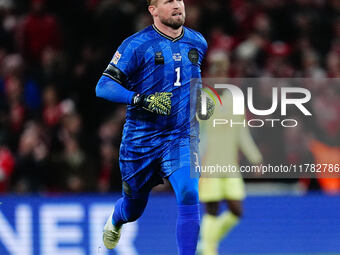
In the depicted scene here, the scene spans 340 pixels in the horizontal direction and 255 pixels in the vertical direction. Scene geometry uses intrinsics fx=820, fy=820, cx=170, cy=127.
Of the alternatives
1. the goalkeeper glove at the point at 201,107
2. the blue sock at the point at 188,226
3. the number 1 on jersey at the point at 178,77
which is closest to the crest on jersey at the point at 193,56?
the number 1 on jersey at the point at 178,77

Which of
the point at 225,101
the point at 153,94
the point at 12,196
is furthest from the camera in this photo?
the point at 12,196

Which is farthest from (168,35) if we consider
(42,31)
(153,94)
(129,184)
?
(42,31)

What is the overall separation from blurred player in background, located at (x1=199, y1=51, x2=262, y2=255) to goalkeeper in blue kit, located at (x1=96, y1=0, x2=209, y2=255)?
2.79 m

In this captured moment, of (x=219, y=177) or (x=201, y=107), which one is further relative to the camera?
(x=219, y=177)

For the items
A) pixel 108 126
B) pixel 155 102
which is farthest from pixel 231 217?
pixel 155 102

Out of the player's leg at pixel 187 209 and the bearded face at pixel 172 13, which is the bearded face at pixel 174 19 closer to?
the bearded face at pixel 172 13

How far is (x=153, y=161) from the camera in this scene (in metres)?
6.64

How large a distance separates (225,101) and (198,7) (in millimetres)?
3714

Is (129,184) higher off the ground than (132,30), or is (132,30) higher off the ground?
(132,30)

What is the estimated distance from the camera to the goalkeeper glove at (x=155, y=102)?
630 centimetres

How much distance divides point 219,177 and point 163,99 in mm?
3483

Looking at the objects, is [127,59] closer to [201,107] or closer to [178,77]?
[178,77]

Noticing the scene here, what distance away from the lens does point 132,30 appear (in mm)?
12312

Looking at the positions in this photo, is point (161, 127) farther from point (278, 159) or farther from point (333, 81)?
point (333, 81)
